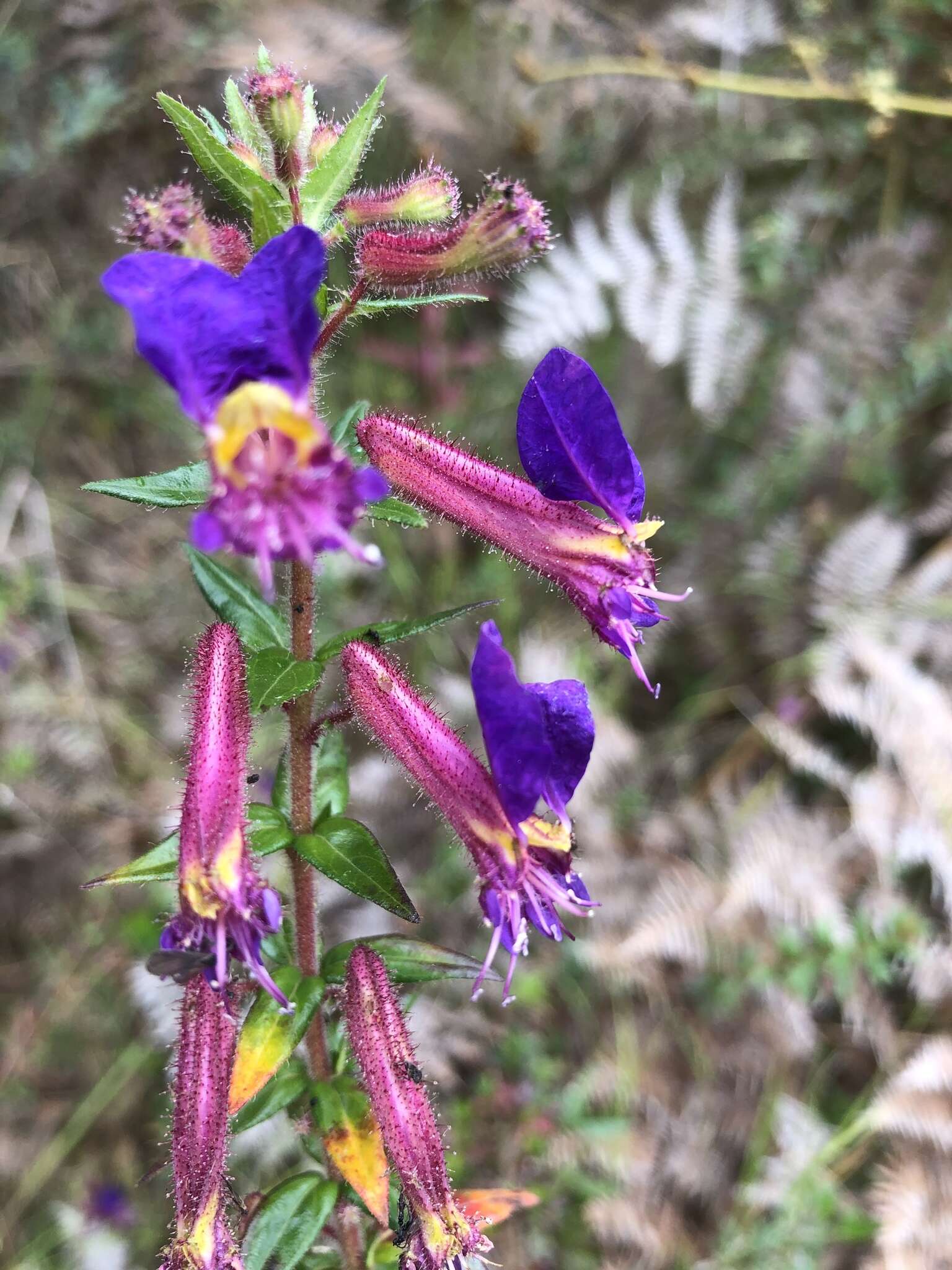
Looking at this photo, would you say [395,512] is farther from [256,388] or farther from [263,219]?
[263,219]

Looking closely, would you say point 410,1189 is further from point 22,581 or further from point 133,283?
point 22,581

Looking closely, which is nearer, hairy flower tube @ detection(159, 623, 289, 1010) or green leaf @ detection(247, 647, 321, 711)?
hairy flower tube @ detection(159, 623, 289, 1010)

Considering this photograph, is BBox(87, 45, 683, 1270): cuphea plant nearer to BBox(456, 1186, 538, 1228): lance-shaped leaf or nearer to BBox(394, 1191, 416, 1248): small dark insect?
BBox(394, 1191, 416, 1248): small dark insect

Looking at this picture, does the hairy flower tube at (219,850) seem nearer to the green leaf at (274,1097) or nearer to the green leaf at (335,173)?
the green leaf at (274,1097)

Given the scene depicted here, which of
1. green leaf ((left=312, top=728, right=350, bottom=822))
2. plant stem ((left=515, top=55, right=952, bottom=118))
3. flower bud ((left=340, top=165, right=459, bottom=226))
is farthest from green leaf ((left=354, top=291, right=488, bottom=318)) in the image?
plant stem ((left=515, top=55, right=952, bottom=118))

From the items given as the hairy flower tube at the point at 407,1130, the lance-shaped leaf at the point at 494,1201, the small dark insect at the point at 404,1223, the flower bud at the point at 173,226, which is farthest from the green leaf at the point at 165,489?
the lance-shaped leaf at the point at 494,1201

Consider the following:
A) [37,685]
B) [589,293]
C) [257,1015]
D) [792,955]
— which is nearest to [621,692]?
[792,955]
